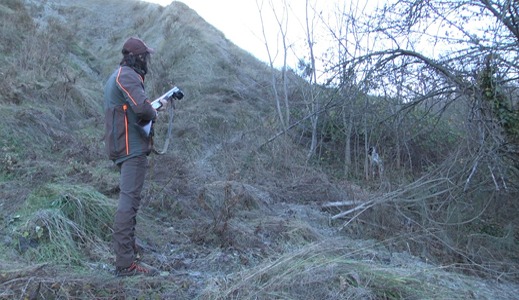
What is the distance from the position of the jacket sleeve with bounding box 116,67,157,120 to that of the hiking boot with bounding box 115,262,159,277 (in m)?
1.20

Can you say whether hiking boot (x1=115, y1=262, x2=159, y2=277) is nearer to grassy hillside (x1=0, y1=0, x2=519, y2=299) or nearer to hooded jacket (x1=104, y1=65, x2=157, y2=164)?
grassy hillside (x1=0, y1=0, x2=519, y2=299)

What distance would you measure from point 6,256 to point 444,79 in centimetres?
586

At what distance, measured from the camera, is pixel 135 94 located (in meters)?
4.21

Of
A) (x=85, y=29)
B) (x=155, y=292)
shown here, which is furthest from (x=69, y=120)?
(x=85, y=29)

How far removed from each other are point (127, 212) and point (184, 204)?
2393 millimetres

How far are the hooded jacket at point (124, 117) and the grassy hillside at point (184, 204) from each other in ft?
3.29

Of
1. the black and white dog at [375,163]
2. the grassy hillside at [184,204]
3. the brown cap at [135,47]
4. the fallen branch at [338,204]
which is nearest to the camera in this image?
the grassy hillside at [184,204]

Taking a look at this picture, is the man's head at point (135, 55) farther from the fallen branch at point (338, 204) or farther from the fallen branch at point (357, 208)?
the fallen branch at point (338, 204)

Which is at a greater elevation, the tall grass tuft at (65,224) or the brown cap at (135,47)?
the brown cap at (135,47)

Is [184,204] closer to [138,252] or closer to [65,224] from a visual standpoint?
[138,252]

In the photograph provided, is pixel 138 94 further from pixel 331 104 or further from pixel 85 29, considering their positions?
pixel 85 29

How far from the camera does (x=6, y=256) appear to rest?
14.0 feet

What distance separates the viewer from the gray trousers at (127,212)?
14.0ft

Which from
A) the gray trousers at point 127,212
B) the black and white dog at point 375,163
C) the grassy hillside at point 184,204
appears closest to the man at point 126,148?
the gray trousers at point 127,212
